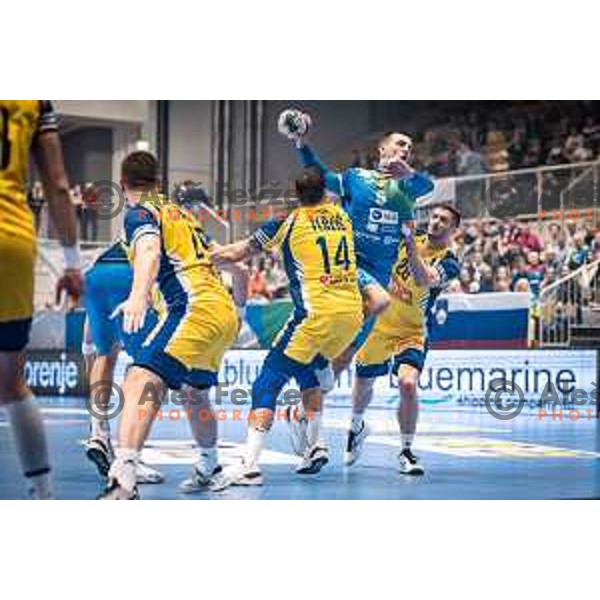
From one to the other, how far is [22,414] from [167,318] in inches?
36.6

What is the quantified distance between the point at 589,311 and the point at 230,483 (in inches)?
125

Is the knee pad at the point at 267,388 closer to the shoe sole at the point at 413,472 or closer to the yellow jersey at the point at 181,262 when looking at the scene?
the yellow jersey at the point at 181,262

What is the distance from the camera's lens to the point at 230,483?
199 inches

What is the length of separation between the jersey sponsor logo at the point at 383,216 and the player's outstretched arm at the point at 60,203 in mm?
2205

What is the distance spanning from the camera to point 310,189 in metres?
5.37

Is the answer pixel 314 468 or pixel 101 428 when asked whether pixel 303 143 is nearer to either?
pixel 314 468

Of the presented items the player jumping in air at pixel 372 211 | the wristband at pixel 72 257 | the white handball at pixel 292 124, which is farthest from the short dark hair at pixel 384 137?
the wristband at pixel 72 257

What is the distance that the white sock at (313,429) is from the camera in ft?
18.0

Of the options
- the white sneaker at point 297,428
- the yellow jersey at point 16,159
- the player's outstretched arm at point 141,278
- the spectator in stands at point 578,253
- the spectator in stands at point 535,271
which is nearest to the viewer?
the yellow jersey at point 16,159

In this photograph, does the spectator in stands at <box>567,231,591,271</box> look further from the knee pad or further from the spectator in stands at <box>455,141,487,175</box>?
the knee pad

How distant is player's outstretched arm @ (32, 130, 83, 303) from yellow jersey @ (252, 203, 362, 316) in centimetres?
151

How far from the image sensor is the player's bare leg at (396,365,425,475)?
18.6ft
